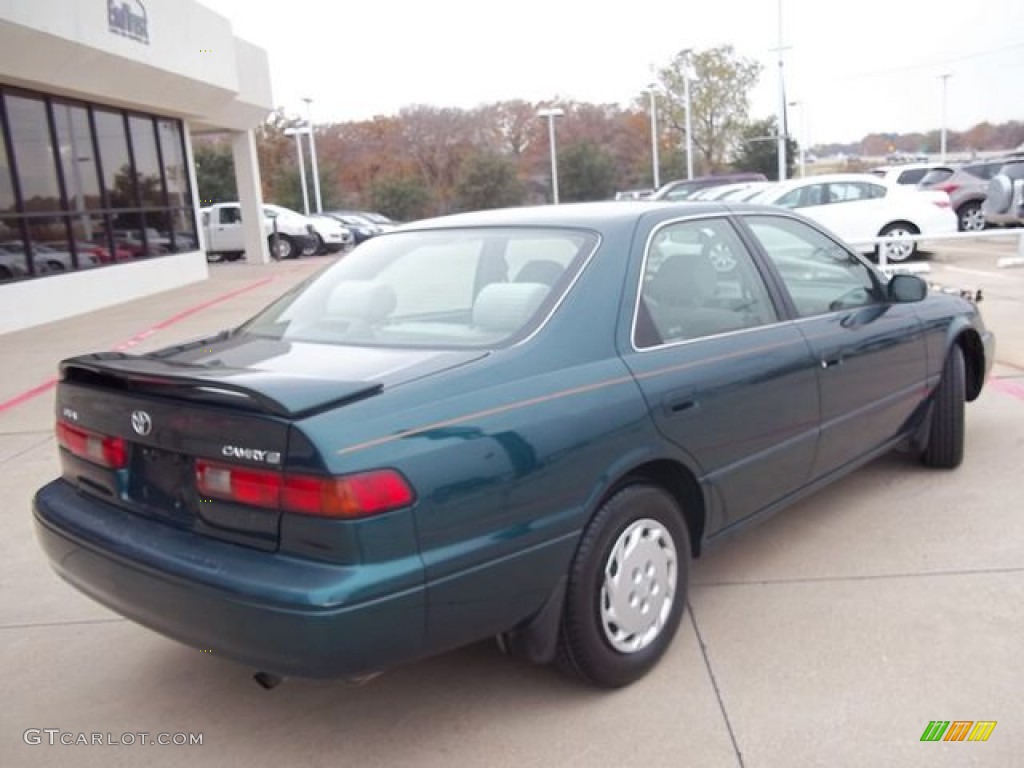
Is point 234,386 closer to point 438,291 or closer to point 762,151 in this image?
point 438,291

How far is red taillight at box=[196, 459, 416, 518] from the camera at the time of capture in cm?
228

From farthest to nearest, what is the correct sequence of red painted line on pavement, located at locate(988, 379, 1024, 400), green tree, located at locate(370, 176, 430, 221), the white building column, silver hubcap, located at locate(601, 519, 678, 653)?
green tree, located at locate(370, 176, 430, 221) < the white building column < red painted line on pavement, located at locate(988, 379, 1024, 400) < silver hubcap, located at locate(601, 519, 678, 653)

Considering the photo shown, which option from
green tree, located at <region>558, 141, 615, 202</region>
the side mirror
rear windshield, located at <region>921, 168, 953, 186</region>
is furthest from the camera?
green tree, located at <region>558, 141, 615, 202</region>

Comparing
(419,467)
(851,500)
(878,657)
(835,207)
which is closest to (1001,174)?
(835,207)

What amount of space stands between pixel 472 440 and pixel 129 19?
14767 mm

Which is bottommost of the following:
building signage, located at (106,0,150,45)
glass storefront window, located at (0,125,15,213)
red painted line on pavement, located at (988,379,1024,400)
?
red painted line on pavement, located at (988,379,1024,400)

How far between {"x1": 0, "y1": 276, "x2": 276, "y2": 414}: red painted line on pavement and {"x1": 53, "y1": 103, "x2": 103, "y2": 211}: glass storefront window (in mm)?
2598

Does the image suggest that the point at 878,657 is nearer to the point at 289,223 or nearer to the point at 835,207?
the point at 835,207

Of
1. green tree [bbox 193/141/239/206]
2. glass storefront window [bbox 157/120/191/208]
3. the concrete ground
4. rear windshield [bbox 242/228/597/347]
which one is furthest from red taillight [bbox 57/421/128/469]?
green tree [bbox 193/141/239/206]

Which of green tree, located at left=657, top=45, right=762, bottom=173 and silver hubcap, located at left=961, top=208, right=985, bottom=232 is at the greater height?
green tree, located at left=657, top=45, right=762, bottom=173

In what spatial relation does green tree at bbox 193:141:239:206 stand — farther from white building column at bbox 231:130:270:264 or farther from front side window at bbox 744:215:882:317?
front side window at bbox 744:215:882:317

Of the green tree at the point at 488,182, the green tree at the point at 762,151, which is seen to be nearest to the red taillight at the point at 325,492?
the green tree at the point at 762,151

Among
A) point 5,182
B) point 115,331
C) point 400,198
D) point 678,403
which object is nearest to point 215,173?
point 400,198

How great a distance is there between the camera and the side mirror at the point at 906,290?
14.1 feet
